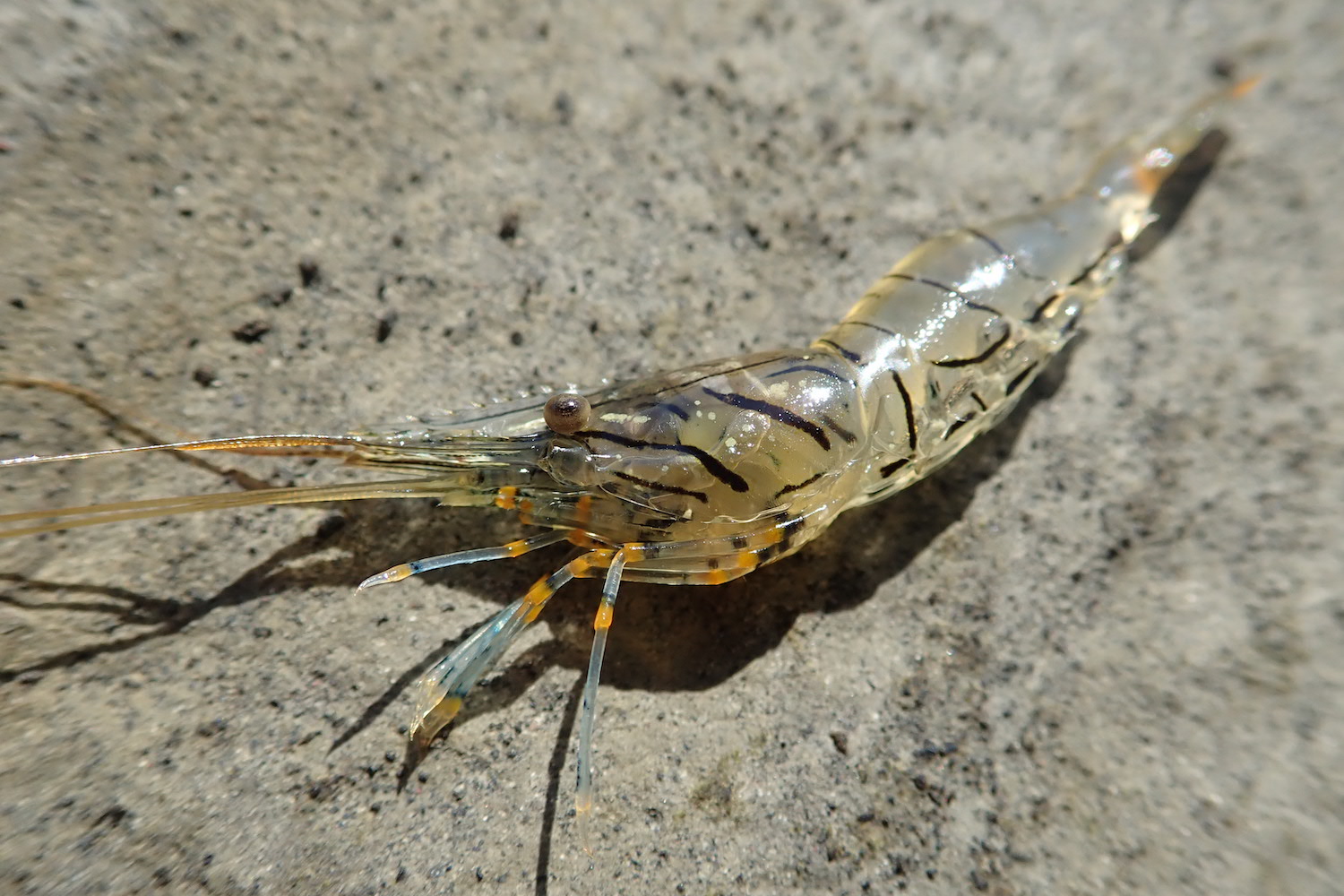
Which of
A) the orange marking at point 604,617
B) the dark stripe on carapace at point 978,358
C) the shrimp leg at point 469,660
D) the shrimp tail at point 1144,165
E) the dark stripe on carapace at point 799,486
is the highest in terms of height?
the shrimp tail at point 1144,165

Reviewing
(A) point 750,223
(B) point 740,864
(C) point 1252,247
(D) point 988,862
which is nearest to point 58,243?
(A) point 750,223

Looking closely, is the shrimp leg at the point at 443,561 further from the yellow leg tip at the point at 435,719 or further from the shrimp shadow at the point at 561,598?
the yellow leg tip at the point at 435,719

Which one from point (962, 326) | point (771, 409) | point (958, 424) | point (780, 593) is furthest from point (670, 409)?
point (962, 326)

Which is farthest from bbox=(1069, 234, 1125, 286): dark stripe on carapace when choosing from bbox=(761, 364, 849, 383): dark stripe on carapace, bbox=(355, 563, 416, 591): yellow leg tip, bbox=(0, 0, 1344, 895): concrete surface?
bbox=(355, 563, 416, 591): yellow leg tip

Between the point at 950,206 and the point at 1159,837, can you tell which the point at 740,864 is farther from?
the point at 950,206

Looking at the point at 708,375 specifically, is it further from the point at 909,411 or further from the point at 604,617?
the point at 604,617

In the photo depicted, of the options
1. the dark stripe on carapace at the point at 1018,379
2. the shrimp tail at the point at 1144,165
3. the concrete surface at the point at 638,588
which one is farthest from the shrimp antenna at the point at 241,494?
the shrimp tail at the point at 1144,165

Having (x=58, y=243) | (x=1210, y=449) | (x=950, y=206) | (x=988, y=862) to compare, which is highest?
(x=950, y=206)
